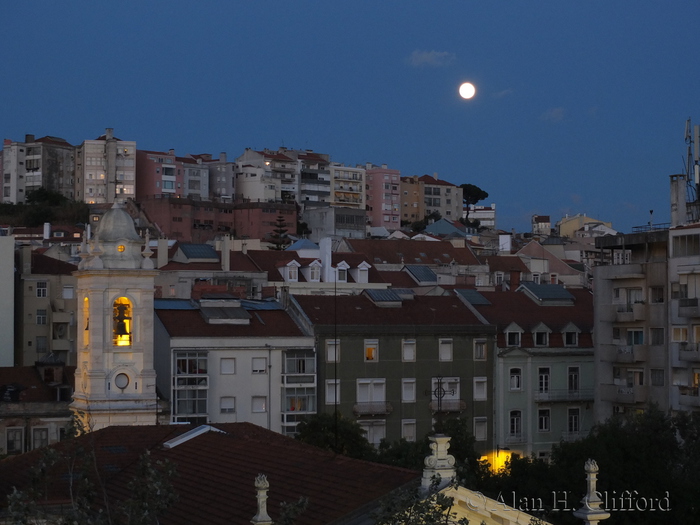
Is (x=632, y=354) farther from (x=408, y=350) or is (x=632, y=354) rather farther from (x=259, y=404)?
(x=259, y=404)

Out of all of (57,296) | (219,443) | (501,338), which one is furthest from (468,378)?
(219,443)

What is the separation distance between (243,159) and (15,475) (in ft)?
494

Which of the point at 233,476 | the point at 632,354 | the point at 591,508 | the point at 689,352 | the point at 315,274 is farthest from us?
the point at 315,274

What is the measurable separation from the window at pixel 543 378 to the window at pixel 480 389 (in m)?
2.53

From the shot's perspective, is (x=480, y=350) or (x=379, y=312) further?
(x=480, y=350)

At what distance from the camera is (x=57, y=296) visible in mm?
85438

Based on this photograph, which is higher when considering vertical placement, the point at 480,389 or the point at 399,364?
the point at 399,364

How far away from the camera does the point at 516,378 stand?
6612 centimetres

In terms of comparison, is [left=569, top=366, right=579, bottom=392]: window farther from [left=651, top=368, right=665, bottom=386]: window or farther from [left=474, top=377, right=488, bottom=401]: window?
[left=651, top=368, right=665, bottom=386]: window

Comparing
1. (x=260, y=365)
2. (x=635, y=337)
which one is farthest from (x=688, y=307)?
(x=260, y=365)

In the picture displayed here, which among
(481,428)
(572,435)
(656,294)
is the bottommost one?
(572,435)

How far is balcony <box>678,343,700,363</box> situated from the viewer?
53.0 meters

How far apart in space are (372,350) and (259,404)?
565 centimetres

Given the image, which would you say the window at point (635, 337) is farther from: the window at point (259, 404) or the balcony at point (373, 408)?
the window at point (259, 404)
